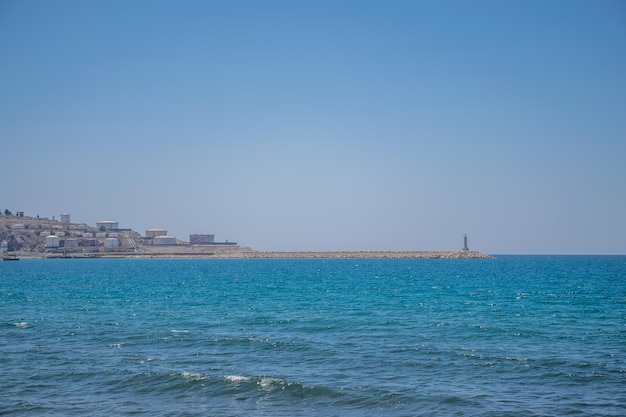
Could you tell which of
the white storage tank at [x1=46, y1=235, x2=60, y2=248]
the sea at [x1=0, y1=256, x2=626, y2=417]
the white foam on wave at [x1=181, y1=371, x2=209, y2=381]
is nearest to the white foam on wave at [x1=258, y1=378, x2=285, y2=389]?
the sea at [x1=0, y1=256, x2=626, y2=417]

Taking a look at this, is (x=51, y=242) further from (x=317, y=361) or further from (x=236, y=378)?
(x=236, y=378)

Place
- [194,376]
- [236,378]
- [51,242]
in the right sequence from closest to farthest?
1. [236,378]
2. [194,376]
3. [51,242]

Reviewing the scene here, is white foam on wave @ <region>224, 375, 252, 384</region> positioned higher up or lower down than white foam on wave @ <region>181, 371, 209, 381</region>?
lower down

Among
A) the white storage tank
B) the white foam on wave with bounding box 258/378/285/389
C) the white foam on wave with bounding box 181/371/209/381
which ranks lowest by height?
the white foam on wave with bounding box 258/378/285/389

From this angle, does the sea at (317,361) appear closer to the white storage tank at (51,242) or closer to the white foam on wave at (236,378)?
the white foam on wave at (236,378)

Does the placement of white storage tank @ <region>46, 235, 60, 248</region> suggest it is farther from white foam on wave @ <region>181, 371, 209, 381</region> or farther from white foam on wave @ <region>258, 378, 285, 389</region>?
white foam on wave @ <region>258, 378, 285, 389</region>

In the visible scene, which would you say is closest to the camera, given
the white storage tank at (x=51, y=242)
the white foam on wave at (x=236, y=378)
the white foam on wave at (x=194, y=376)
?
the white foam on wave at (x=236, y=378)

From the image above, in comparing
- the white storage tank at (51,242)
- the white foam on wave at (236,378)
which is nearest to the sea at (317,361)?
the white foam on wave at (236,378)

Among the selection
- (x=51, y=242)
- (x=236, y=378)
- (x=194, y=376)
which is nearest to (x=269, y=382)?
(x=236, y=378)

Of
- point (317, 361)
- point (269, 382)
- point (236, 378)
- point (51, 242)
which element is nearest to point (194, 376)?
point (236, 378)

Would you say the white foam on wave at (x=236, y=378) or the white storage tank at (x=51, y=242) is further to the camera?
the white storage tank at (x=51, y=242)

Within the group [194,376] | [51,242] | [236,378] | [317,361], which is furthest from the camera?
[51,242]

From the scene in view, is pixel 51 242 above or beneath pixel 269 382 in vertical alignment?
above

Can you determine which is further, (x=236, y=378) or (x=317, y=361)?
(x=317, y=361)
